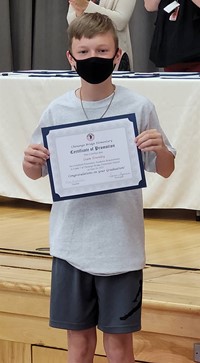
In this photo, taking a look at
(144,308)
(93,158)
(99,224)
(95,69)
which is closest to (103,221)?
(99,224)

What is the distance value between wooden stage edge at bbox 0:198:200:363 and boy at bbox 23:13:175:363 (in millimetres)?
411

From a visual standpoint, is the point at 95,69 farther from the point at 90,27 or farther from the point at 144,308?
the point at 144,308

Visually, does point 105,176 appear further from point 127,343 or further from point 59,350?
point 59,350

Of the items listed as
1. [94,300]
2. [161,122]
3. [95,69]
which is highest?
[95,69]

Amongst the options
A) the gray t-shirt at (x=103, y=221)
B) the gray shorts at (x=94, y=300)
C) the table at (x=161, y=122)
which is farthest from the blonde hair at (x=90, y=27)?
the table at (x=161, y=122)

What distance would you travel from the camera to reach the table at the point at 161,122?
342 centimetres

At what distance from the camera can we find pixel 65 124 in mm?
1828

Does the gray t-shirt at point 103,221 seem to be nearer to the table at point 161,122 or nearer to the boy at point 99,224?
the boy at point 99,224

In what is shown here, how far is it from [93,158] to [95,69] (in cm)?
20

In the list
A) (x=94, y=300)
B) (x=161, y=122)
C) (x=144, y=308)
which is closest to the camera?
(x=94, y=300)

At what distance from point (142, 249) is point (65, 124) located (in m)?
A: 0.34

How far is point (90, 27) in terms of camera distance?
182 centimetres

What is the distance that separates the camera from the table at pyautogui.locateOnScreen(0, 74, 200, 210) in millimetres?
3420

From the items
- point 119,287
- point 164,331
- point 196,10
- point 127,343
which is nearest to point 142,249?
point 119,287
